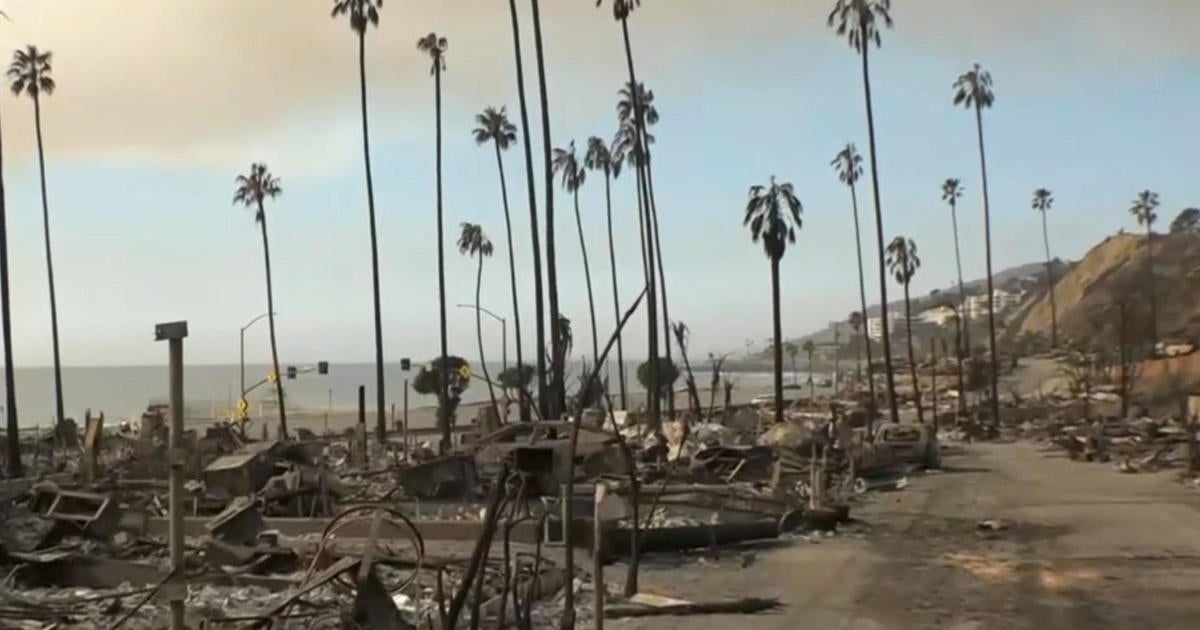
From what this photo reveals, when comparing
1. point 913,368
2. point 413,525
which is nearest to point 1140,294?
point 913,368

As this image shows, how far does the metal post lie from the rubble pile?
47mm

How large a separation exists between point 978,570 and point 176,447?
46.8ft

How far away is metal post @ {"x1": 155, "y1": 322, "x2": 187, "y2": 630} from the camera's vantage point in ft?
27.6

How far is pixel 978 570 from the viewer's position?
20.0 metres

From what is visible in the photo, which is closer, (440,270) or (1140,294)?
(440,270)

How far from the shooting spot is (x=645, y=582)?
18875 millimetres

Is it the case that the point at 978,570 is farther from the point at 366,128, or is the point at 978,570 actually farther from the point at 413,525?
the point at 366,128

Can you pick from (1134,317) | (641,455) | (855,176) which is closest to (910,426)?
(641,455)

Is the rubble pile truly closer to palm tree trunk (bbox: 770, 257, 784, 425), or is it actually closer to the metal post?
the metal post

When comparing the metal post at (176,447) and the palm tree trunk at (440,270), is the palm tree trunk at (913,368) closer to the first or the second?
the palm tree trunk at (440,270)

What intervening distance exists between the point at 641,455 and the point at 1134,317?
103 metres

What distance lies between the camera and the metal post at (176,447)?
8.40 metres

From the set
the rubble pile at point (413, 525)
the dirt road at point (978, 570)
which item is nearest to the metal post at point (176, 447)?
the rubble pile at point (413, 525)

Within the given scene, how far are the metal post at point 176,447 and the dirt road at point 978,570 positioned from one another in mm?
7232
